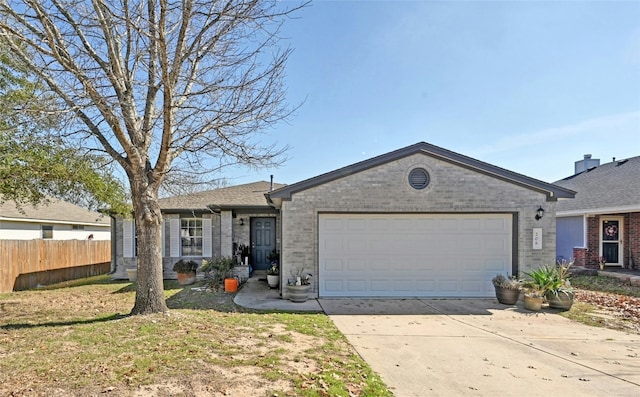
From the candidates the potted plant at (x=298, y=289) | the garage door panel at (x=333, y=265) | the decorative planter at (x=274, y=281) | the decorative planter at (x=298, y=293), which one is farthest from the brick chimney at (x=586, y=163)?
the decorative planter at (x=298, y=293)

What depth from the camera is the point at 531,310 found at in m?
8.18

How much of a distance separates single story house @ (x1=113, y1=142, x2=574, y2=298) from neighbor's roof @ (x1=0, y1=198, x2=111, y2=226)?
931 cm

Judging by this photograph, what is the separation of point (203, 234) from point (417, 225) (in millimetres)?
8076

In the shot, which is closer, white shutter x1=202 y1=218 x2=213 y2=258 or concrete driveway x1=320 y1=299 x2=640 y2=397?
concrete driveway x1=320 y1=299 x2=640 y2=397

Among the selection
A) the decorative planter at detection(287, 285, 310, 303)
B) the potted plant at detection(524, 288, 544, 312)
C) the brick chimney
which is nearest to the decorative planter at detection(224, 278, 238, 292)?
the decorative planter at detection(287, 285, 310, 303)

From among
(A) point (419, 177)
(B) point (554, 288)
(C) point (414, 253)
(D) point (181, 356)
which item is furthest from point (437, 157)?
(D) point (181, 356)

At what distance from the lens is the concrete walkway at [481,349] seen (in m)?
4.18

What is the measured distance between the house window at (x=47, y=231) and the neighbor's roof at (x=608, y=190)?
2426 centimetres

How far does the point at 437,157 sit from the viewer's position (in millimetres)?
9469

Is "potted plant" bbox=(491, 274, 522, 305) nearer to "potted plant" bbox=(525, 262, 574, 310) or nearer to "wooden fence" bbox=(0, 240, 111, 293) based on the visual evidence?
"potted plant" bbox=(525, 262, 574, 310)

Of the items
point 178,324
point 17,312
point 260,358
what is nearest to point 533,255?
point 260,358

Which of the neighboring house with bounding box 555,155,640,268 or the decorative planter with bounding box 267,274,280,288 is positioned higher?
the neighboring house with bounding box 555,155,640,268

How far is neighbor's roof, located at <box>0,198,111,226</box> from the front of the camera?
46.5ft

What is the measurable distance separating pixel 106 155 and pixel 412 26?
27.0 feet
